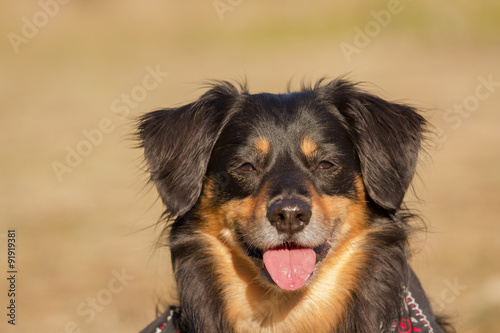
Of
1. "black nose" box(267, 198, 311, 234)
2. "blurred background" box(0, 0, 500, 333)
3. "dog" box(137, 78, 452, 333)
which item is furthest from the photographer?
"blurred background" box(0, 0, 500, 333)

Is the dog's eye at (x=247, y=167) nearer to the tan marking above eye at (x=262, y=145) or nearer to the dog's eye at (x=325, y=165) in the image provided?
the tan marking above eye at (x=262, y=145)

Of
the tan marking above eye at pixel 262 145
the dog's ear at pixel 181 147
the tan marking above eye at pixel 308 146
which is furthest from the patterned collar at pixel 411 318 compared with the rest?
the tan marking above eye at pixel 262 145

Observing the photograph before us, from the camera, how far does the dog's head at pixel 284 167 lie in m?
3.86

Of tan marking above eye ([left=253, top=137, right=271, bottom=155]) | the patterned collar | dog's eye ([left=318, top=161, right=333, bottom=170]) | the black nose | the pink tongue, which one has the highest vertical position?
tan marking above eye ([left=253, top=137, right=271, bottom=155])

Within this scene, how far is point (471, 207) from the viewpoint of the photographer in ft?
30.1

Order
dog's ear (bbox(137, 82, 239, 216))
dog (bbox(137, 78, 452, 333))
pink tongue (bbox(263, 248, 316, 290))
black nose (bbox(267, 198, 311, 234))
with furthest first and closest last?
dog's ear (bbox(137, 82, 239, 216))
dog (bbox(137, 78, 452, 333))
pink tongue (bbox(263, 248, 316, 290))
black nose (bbox(267, 198, 311, 234))

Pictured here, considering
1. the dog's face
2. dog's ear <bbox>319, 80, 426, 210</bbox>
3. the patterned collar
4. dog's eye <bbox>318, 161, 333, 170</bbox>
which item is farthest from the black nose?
the patterned collar

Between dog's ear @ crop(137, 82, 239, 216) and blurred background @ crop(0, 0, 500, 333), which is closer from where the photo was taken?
dog's ear @ crop(137, 82, 239, 216)

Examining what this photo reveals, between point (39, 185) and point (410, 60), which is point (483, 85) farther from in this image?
point (39, 185)

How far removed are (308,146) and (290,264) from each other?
0.70 m

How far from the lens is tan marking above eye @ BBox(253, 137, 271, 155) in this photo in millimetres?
4074

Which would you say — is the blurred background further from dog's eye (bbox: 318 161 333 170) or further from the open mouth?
the open mouth

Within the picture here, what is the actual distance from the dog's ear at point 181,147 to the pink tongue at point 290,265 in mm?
606

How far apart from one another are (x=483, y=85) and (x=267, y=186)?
13291 mm
